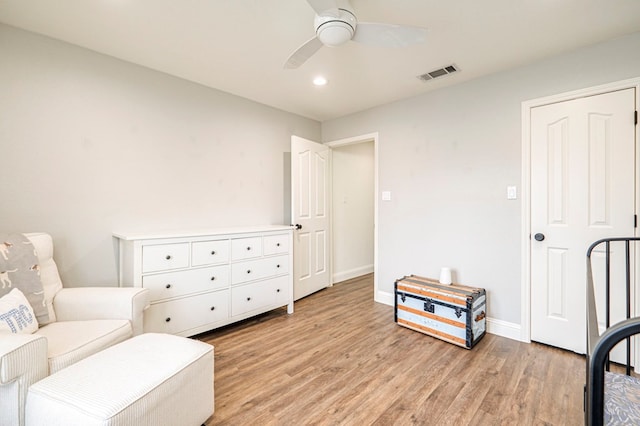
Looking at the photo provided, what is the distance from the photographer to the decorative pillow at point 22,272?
1653mm

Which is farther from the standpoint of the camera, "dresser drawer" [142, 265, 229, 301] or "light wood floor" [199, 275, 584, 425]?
"dresser drawer" [142, 265, 229, 301]

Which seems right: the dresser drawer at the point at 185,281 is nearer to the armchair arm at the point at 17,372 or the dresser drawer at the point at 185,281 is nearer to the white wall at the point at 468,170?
the armchair arm at the point at 17,372

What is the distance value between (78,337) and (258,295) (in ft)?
5.13

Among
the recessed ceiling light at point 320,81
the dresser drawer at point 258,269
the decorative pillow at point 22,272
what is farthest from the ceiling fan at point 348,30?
the decorative pillow at point 22,272

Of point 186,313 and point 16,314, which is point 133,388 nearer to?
point 16,314

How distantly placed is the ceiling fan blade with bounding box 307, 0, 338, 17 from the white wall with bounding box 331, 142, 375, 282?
2.87 m

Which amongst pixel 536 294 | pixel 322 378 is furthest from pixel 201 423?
Answer: pixel 536 294

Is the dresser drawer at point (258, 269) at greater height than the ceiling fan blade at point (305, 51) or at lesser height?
lesser

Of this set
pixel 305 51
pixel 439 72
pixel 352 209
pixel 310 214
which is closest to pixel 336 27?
pixel 305 51

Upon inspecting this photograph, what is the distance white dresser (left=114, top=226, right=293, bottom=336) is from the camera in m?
2.28

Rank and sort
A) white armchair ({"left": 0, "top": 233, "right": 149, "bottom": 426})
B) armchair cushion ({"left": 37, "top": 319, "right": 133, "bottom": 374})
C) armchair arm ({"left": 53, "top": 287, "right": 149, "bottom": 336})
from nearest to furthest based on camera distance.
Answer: white armchair ({"left": 0, "top": 233, "right": 149, "bottom": 426}) < armchair cushion ({"left": 37, "top": 319, "right": 133, "bottom": 374}) < armchair arm ({"left": 53, "top": 287, "right": 149, "bottom": 336})

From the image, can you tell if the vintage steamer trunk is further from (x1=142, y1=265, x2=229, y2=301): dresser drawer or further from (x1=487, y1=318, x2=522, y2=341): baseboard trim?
(x1=142, y1=265, x2=229, y2=301): dresser drawer

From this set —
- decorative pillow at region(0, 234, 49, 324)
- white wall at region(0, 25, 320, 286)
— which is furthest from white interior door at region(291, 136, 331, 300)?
decorative pillow at region(0, 234, 49, 324)

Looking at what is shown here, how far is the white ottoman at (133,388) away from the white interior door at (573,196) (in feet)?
8.98
